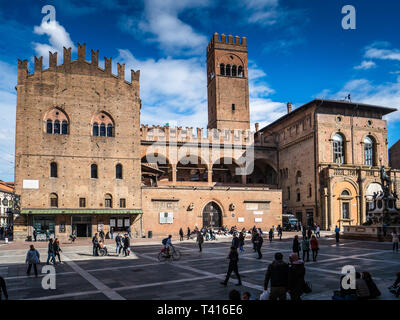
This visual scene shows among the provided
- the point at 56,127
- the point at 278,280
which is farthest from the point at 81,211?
the point at 278,280

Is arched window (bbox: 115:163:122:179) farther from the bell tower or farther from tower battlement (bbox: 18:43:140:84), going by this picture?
the bell tower

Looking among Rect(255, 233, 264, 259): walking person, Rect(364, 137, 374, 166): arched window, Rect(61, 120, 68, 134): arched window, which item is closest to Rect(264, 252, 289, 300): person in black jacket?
Rect(255, 233, 264, 259): walking person

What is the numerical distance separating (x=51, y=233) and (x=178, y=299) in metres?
26.8

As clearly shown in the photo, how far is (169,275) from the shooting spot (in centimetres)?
1396

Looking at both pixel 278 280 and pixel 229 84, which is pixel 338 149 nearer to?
pixel 229 84

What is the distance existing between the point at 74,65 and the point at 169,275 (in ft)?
93.3

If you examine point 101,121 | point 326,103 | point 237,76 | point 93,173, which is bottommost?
point 93,173

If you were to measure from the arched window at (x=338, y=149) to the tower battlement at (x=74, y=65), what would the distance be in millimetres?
24066

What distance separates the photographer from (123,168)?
36406 millimetres

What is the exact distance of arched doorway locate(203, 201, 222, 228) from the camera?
130 feet

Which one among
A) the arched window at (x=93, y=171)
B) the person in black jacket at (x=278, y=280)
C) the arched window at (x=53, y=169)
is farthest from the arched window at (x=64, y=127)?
the person in black jacket at (x=278, y=280)
